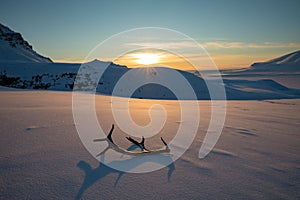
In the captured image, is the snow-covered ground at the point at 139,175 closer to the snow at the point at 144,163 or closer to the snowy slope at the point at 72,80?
the snow at the point at 144,163

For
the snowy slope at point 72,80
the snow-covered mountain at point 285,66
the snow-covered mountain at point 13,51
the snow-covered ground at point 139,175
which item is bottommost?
the snow-covered ground at point 139,175

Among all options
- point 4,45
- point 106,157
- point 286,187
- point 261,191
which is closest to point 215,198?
point 261,191

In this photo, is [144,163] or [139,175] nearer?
[139,175]

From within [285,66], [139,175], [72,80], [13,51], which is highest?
[285,66]

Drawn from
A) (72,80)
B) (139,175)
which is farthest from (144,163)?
(72,80)

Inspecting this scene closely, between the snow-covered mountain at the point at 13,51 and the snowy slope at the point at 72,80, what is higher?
the snow-covered mountain at the point at 13,51

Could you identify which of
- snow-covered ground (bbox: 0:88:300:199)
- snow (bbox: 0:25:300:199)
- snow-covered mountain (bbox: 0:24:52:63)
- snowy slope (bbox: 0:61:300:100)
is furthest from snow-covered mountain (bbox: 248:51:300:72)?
snow-covered ground (bbox: 0:88:300:199)

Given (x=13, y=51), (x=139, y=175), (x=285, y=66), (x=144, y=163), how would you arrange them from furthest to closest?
(x=285, y=66) → (x=13, y=51) → (x=144, y=163) → (x=139, y=175)

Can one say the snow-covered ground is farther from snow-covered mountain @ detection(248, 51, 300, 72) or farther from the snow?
snow-covered mountain @ detection(248, 51, 300, 72)

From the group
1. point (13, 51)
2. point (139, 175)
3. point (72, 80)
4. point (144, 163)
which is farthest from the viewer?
point (13, 51)

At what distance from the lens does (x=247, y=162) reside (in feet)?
5.35

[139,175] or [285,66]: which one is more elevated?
[285,66]

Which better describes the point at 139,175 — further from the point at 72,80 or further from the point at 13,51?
the point at 13,51

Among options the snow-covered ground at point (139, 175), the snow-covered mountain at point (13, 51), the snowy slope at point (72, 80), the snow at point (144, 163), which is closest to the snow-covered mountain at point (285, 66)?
the snowy slope at point (72, 80)
